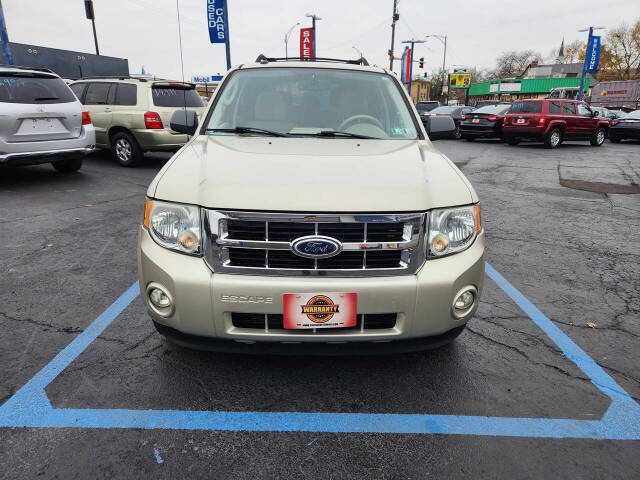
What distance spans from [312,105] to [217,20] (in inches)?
637

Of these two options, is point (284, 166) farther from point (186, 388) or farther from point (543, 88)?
point (543, 88)

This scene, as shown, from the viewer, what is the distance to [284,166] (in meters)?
2.35

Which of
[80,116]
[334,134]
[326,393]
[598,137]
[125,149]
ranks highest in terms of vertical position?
[334,134]

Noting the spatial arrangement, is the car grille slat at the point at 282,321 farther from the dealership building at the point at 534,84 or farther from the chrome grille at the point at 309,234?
the dealership building at the point at 534,84

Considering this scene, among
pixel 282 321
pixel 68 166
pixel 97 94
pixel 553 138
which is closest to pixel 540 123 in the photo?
pixel 553 138

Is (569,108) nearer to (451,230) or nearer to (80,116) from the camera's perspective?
(80,116)

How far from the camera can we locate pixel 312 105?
3375mm

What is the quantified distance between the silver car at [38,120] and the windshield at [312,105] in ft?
15.6

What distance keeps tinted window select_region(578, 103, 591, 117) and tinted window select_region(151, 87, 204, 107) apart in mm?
14019

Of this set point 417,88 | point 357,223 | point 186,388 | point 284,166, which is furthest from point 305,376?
point 417,88

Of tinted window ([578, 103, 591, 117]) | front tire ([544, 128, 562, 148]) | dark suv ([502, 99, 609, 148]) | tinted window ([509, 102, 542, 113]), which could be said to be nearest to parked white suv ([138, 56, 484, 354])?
dark suv ([502, 99, 609, 148])

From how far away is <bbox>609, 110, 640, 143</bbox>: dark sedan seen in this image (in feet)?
62.5

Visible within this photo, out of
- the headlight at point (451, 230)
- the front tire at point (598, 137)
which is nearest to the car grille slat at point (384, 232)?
the headlight at point (451, 230)

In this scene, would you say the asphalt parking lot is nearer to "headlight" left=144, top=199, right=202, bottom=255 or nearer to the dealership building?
"headlight" left=144, top=199, right=202, bottom=255
